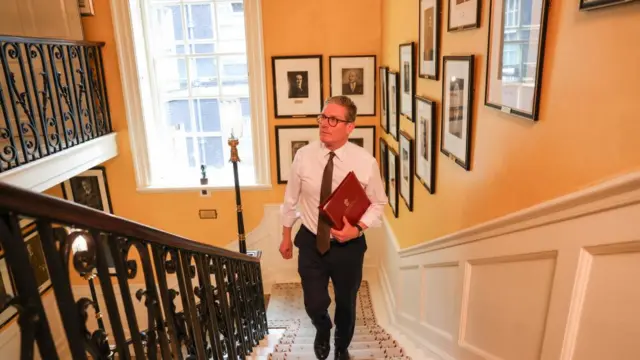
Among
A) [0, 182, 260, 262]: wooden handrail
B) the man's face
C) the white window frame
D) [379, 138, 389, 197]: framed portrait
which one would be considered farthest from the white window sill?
[0, 182, 260, 262]: wooden handrail

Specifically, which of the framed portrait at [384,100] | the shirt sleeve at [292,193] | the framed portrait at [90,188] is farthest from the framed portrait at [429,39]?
the framed portrait at [90,188]

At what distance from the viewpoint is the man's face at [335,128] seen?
2324 mm

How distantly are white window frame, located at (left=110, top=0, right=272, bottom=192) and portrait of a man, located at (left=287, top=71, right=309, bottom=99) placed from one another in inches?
11.8

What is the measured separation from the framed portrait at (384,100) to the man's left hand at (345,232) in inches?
83.3

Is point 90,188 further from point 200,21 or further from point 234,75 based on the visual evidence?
point 200,21

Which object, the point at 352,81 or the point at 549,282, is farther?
the point at 352,81

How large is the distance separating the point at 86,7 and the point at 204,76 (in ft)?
4.48

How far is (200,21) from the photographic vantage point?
16.1 feet

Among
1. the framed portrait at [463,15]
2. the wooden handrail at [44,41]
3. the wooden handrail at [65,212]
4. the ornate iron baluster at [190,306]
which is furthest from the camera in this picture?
the wooden handrail at [44,41]

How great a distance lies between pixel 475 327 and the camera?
2010 mm

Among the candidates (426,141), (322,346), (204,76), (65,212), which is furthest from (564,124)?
(204,76)

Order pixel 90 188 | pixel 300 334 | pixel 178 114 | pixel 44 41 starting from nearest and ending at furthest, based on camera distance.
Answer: pixel 44 41 < pixel 300 334 < pixel 90 188 < pixel 178 114

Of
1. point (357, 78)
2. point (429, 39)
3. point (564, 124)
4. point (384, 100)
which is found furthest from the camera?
point (357, 78)

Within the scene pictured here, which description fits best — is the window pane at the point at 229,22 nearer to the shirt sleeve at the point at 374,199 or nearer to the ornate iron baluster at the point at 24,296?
the shirt sleeve at the point at 374,199
